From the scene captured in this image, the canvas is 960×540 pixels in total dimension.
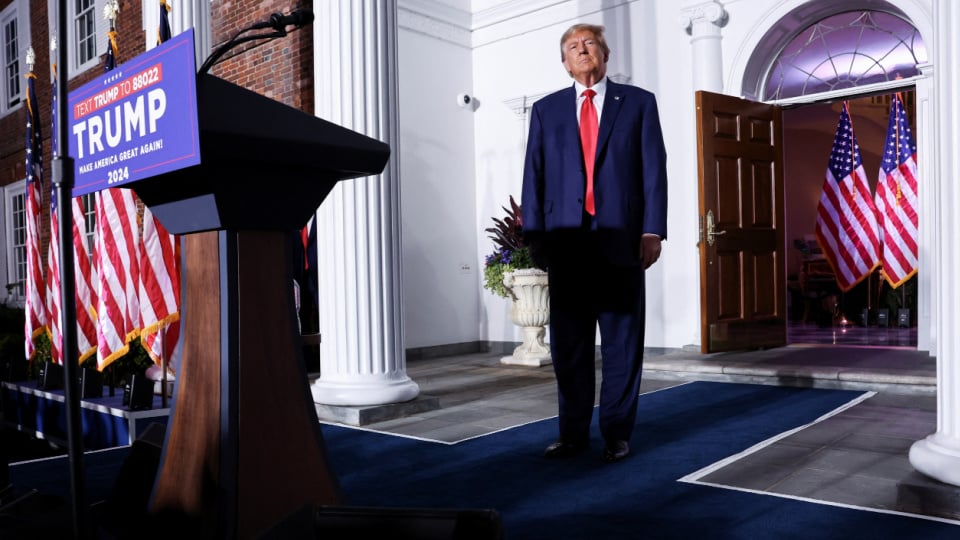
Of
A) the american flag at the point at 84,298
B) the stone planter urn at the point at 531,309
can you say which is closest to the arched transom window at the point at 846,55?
the stone planter urn at the point at 531,309

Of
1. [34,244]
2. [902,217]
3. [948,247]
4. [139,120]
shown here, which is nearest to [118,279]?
[34,244]

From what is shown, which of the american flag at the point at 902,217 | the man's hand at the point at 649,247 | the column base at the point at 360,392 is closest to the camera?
the man's hand at the point at 649,247

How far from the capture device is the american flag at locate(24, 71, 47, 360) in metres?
6.66

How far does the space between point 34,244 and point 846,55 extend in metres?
7.39

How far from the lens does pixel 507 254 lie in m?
7.39

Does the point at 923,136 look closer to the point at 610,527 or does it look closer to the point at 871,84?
the point at 871,84

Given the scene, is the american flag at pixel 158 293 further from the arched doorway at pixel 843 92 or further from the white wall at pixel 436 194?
the arched doorway at pixel 843 92

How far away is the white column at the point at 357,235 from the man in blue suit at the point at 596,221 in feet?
4.59

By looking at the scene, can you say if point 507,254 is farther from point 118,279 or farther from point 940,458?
point 940,458

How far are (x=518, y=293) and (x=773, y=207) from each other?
96.1 inches

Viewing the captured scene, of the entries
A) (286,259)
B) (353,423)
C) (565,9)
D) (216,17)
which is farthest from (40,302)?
(286,259)

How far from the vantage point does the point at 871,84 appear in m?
6.61

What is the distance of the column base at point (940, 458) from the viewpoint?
2.34 metres

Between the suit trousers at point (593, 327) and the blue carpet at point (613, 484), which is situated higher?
the suit trousers at point (593, 327)
